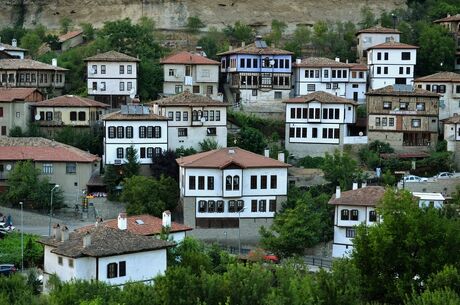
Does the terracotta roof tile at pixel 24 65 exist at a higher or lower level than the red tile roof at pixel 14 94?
higher

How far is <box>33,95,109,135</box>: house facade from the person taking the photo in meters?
66.4

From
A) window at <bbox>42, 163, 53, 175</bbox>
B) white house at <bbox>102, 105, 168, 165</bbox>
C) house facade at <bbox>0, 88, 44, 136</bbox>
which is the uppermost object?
house facade at <bbox>0, 88, 44, 136</bbox>

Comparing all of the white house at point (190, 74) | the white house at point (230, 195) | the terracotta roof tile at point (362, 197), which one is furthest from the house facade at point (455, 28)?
the white house at point (230, 195)

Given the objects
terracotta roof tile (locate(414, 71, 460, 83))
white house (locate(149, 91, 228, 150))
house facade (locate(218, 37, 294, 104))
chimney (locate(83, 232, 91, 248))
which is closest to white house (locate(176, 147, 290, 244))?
white house (locate(149, 91, 228, 150))

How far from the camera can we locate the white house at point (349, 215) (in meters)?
56.9

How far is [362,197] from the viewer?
189 feet

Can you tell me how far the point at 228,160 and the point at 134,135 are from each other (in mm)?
6871

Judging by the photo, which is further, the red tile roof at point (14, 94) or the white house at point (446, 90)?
the white house at point (446, 90)

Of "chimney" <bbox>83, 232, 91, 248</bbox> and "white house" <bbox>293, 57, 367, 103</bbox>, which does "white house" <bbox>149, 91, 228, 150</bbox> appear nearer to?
"white house" <bbox>293, 57, 367, 103</bbox>

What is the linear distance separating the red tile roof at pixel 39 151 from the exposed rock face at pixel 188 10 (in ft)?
106

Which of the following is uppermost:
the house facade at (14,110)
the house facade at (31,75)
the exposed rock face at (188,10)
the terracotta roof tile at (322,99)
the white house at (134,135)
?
the exposed rock face at (188,10)

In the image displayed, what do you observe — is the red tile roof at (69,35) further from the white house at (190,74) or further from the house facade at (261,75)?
the house facade at (261,75)

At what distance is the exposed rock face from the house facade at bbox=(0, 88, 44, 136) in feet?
93.2

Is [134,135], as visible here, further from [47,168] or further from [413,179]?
[413,179]
